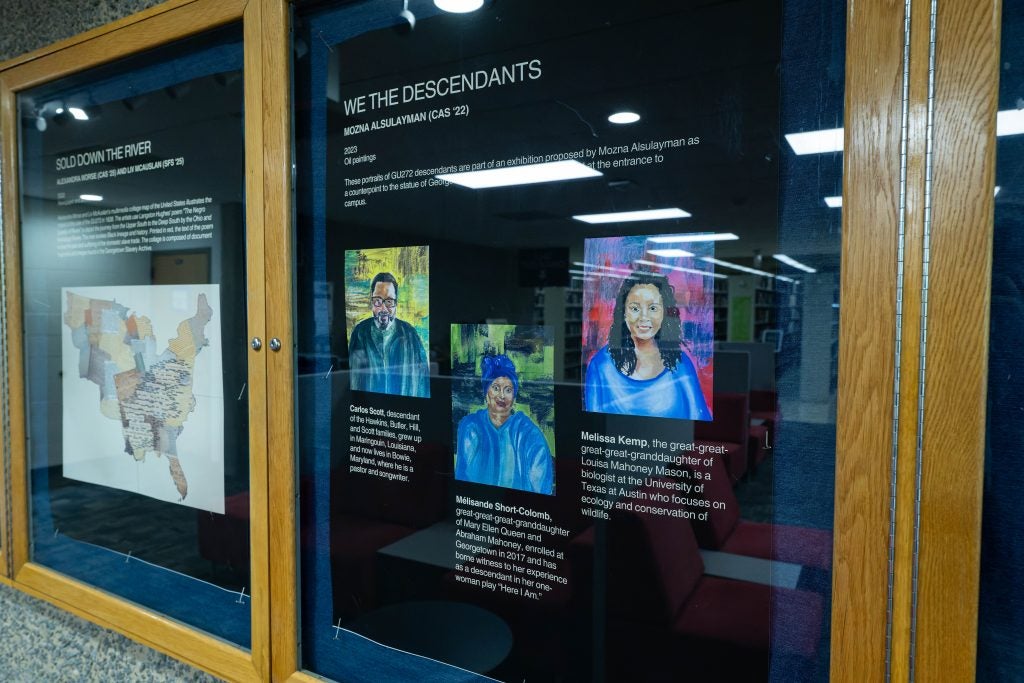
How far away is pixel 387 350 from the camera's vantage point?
105cm

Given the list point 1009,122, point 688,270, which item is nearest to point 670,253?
point 688,270

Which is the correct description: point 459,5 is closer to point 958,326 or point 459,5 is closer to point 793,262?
point 793,262

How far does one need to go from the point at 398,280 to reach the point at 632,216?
0.40 m

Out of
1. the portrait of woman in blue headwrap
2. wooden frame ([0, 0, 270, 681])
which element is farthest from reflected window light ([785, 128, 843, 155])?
wooden frame ([0, 0, 270, 681])

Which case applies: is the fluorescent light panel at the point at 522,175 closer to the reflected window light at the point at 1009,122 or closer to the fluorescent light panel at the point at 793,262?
the fluorescent light panel at the point at 793,262

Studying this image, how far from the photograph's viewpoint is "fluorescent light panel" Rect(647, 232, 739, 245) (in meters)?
0.78

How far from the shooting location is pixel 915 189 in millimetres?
654

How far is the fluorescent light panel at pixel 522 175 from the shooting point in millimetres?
876

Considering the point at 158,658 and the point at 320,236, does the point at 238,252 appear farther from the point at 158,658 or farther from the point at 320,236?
the point at 158,658

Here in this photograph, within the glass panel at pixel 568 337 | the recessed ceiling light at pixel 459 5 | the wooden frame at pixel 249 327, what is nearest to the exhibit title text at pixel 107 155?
the wooden frame at pixel 249 327

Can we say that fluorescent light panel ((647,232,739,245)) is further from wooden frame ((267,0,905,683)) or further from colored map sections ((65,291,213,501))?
colored map sections ((65,291,213,501))

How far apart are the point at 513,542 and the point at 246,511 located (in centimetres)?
57

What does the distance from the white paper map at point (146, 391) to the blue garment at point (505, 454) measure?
21.6 inches

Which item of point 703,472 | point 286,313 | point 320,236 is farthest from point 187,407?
point 703,472
